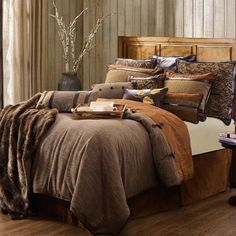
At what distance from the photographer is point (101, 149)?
321 cm

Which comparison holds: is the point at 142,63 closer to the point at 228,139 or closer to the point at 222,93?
the point at 222,93

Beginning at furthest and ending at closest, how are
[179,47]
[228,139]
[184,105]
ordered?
1. [179,47]
2. [184,105]
3. [228,139]

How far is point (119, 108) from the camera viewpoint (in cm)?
374

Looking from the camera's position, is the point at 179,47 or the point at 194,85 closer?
the point at 194,85

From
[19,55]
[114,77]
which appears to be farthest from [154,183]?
[19,55]

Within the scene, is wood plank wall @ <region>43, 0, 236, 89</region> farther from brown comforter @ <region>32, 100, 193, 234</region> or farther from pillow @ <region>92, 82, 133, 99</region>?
brown comforter @ <region>32, 100, 193, 234</region>

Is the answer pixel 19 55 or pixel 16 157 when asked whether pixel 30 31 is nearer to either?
pixel 19 55

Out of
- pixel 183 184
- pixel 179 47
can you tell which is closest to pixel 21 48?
pixel 179 47

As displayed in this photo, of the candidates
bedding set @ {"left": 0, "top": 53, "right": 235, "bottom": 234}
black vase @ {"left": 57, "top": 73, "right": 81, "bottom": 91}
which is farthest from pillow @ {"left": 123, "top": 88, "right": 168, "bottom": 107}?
black vase @ {"left": 57, "top": 73, "right": 81, "bottom": 91}

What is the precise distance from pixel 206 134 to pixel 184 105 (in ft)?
1.01

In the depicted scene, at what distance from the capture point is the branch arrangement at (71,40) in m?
5.71

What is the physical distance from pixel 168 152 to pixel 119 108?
473 mm

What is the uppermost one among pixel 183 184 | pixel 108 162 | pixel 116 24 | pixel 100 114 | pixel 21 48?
pixel 116 24

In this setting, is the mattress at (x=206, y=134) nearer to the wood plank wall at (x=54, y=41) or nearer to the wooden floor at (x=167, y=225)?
the wooden floor at (x=167, y=225)
